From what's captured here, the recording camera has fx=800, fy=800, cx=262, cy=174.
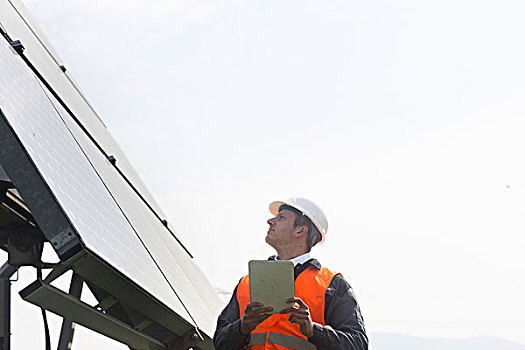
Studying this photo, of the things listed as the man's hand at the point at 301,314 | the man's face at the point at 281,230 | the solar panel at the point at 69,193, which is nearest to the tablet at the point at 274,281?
the man's hand at the point at 301,314

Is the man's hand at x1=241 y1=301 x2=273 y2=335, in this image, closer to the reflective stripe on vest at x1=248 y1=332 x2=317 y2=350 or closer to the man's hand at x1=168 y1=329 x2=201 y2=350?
the reflective stripe on vest at x1=248 y1=332 x2=317 y2=350

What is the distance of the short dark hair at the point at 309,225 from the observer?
4441 millimetres

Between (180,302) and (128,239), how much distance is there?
836mm

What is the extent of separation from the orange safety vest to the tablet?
346mm

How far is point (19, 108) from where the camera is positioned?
3.32 m

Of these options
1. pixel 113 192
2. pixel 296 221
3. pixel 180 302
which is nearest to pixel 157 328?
pixel 180 302

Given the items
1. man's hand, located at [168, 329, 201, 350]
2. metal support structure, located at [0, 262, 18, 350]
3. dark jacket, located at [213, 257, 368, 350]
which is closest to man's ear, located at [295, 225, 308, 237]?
dark jacket, located at [213, 257, 368, 350]

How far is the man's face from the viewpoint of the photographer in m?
4.37

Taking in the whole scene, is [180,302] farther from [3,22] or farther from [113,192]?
[3,22]

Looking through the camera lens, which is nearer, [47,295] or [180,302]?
[47,295]

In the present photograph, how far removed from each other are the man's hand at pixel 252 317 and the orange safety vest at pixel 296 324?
246 millimetres

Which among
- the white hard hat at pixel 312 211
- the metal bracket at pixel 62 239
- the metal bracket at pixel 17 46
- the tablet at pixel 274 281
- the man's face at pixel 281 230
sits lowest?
the metal bracket at pixel 62 239

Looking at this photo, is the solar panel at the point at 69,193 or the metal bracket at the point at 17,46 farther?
the metal bracket at the point at 17,46

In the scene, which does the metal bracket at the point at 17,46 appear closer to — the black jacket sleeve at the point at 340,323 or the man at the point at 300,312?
the man at the point at 300,312
